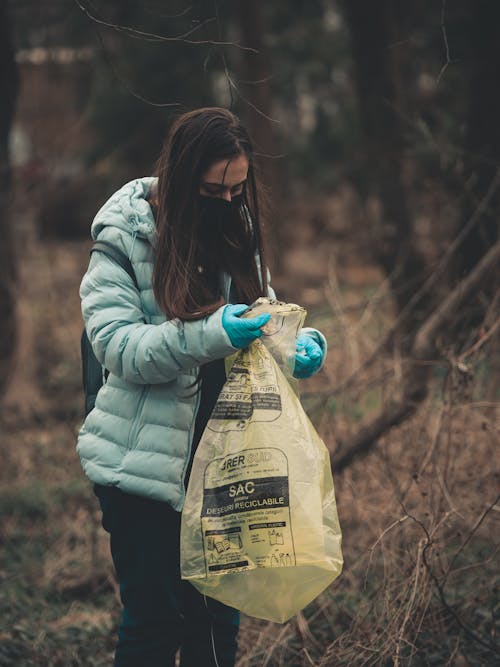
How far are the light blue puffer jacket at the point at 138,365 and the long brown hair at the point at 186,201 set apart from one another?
0.04 metres

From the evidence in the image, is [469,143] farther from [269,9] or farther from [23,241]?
[269,9]

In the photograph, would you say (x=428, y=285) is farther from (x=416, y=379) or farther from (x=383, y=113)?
(x=383, y=113)

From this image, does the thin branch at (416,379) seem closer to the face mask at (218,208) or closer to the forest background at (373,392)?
the forest background at (373,392)

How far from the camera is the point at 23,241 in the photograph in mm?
10102

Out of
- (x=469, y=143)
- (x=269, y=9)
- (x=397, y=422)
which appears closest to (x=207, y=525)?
(x=397, y=422)

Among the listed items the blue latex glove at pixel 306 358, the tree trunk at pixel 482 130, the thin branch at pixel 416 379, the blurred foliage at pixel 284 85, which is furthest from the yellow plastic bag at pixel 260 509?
the blurred foliage at pixel 284 85

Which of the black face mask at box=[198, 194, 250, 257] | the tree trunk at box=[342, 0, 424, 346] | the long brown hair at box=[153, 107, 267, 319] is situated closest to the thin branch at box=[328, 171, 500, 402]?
the tree trunk at box=[342, 0, 424, 346]

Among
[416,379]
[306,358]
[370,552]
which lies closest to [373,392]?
[416,379]

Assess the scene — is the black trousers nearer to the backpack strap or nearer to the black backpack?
the black backpack

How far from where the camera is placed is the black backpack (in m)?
A: 2.13

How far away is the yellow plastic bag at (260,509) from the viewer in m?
2.09

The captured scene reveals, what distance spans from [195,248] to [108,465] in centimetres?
64

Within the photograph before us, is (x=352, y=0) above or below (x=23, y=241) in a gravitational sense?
above

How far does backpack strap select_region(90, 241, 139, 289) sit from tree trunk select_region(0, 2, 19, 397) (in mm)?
3902
